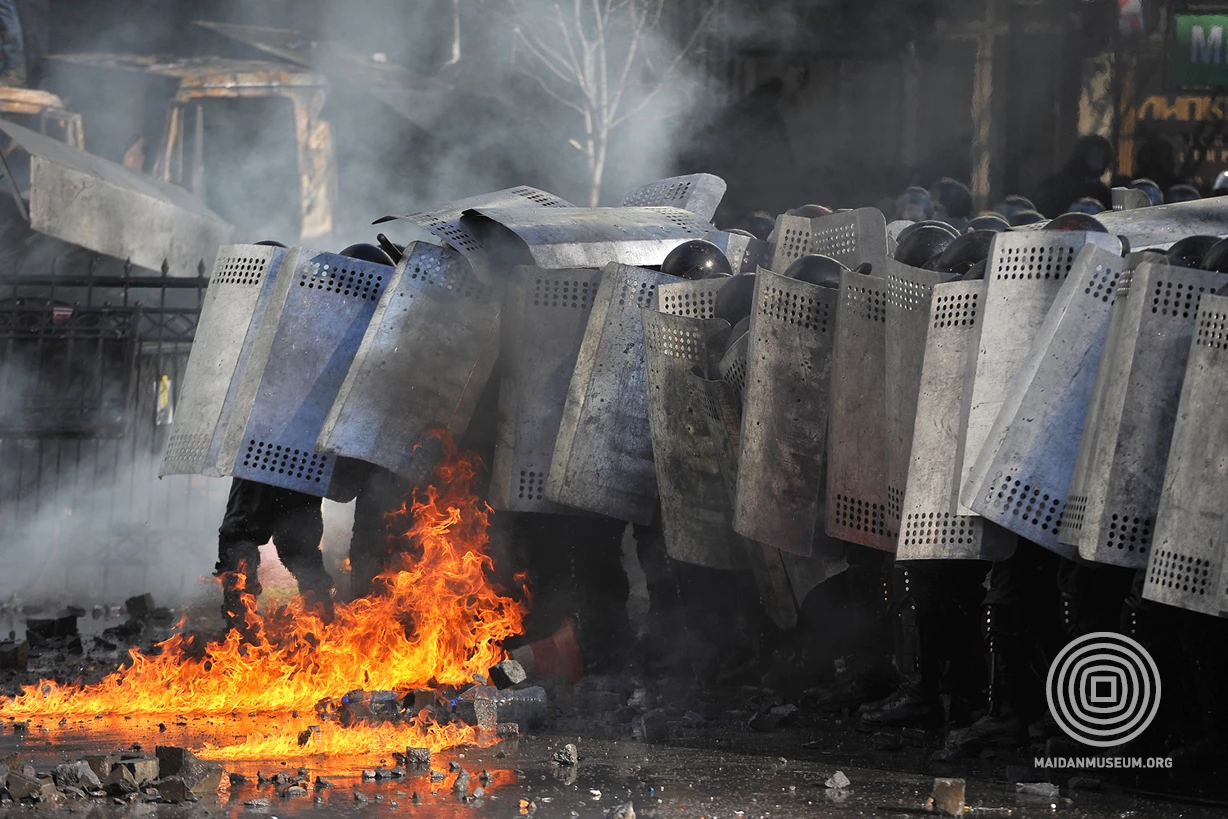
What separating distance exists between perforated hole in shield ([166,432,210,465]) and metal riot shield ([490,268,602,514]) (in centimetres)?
173

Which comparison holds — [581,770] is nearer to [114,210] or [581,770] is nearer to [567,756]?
[567,756]

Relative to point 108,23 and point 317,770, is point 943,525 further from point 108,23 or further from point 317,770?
point 108,23

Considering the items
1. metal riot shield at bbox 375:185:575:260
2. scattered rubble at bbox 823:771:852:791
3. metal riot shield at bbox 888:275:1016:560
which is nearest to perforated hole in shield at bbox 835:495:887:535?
metal riot shield at bbox 888:275:1016:560

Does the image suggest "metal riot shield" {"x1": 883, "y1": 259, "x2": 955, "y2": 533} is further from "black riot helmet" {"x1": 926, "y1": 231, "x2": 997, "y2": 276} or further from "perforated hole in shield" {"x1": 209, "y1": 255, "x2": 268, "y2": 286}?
"perforated hole in shield" {"x1": 209, "y1": 255, "x2": 268, "y2": 286}

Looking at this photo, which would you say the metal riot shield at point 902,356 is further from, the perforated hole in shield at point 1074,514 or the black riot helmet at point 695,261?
the black riot helmet at point 695,261

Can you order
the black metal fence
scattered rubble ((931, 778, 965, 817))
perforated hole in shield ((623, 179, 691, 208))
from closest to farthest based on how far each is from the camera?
scattered rubble ((931, 778, 965, 817)) < perforated hole in shield ((623, 179, 691, 208)) < the black metal fence

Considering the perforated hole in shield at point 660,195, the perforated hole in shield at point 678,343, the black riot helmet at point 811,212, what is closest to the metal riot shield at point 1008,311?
the perforated hole in shield at point 678,343

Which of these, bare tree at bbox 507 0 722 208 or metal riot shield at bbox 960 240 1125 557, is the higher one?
bare tree at bbox 507 0 722 208

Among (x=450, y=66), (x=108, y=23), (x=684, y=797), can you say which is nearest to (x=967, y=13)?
(x=450, y=66)

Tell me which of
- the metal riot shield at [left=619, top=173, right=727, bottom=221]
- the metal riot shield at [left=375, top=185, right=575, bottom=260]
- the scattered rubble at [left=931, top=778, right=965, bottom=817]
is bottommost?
the scattered rubble at [left=931, top=778, right=965, bottom=817]

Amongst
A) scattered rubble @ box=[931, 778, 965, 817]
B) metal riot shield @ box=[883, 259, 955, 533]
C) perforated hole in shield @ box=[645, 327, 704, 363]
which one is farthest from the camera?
perforated hole in shield @ box=[645, 327, 704, 363]

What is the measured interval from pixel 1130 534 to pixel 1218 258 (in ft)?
3.45

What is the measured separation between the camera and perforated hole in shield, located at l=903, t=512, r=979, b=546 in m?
6.44

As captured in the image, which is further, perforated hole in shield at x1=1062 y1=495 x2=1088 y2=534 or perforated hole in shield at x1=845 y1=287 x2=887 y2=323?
perforated hole in shield at x1=845 y1=287 x2=887 y2=323
